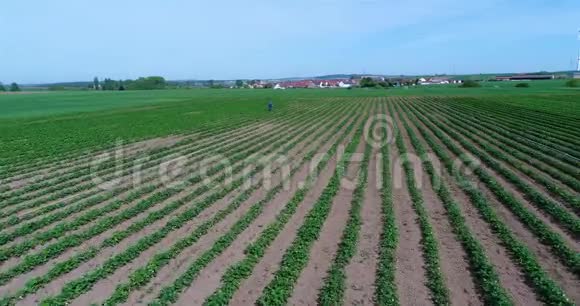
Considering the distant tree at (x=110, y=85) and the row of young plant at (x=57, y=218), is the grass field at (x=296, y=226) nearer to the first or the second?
the row of young plant at (x=57, y=218)

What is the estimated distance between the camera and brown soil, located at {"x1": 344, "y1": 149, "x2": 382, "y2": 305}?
5.55 metres

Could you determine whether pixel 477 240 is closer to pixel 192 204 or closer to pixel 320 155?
pixel 192 204

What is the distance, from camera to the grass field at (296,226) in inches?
→ 226

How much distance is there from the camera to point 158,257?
6.72 m

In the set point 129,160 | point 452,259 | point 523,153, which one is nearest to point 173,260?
point 452,259

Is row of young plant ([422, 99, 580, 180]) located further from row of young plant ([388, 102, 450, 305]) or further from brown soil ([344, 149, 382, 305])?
brown soil ([344, 149, 382, 305])

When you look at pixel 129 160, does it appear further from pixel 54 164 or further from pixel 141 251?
pixel 141 251

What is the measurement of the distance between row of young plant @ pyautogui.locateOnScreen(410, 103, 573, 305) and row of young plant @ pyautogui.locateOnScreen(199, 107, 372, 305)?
4.47m

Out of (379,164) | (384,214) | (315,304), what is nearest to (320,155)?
(379,164)

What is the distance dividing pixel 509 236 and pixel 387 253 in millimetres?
2644

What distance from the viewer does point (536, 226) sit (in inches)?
302

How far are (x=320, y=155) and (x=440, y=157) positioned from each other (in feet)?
15.9

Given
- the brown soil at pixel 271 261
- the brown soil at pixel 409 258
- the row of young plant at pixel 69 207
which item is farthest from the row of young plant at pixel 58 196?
the brown soil at pixel 409 258

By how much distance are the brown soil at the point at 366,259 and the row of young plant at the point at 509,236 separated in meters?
2.40
